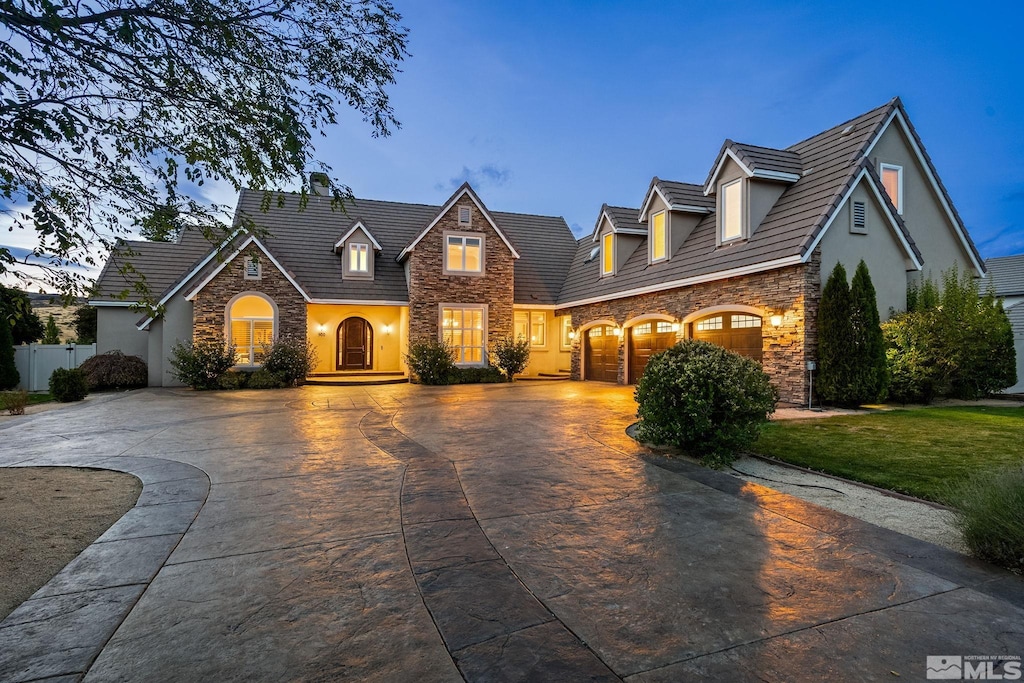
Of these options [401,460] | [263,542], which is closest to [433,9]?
[401,460]

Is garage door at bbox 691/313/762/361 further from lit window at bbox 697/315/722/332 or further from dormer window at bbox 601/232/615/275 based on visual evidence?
dormer window at bbox 601/232/615/275

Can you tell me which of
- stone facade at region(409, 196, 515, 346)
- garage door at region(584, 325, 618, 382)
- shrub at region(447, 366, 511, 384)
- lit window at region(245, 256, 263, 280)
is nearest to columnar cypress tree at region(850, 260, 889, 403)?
garage door at region(584, 325, 618, 382)

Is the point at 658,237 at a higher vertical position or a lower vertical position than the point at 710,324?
higher

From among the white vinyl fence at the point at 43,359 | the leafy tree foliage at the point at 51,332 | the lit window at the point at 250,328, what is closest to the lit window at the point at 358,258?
the lit window at the point at 250,328

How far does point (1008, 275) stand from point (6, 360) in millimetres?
43247

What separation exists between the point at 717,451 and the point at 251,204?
74.4 ft

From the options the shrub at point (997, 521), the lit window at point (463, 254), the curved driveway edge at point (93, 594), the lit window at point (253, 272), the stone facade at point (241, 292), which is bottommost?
the curved driveway edge at point (93, 594)

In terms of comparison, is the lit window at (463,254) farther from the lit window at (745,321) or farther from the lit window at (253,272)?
the lit window at (745,321)

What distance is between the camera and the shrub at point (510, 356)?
794 inches

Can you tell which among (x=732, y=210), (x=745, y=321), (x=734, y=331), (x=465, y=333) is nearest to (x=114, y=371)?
(x=465, y=333)

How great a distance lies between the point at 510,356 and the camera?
20141mm

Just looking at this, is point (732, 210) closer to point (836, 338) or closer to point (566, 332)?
point (836, 338)

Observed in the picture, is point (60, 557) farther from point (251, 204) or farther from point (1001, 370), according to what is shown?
point (251, 204)

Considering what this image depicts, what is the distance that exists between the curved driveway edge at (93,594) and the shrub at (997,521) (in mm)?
5637
